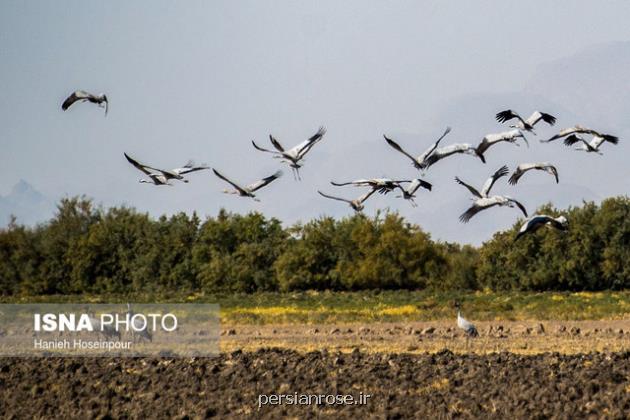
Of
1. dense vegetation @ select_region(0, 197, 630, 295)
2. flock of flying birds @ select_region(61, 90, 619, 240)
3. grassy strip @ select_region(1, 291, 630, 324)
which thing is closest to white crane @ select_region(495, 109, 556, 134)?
flock of flying birds @ select_region(61, 90, 619, 240)

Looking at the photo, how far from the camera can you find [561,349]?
25.9 meters

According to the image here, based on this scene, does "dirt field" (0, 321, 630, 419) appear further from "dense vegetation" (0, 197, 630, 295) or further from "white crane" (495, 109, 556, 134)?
"dense vegetation" (0, 197, 630, 295)

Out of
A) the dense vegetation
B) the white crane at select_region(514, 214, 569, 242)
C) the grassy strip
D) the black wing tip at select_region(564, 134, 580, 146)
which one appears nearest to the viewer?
the white crane at select_region(514, 214, 569, 242)

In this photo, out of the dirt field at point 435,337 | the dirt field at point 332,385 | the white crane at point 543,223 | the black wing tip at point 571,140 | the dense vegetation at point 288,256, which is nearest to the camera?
the dirt field at point 332,385

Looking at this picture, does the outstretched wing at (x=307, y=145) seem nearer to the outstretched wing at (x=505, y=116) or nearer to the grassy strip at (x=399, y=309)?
the outstretched wing at (x=505, y=116)

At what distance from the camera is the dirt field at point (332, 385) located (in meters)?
16.7

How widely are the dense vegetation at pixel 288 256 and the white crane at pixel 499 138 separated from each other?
42291 mm

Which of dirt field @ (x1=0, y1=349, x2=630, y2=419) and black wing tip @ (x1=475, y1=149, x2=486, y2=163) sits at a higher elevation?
black wing tip @ (x1=475, y1=149, x2=486, y2=163)

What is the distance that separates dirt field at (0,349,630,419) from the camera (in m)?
16.7

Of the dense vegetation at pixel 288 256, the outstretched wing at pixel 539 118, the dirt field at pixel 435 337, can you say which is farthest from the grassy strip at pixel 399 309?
the outstretched wing at pixel 539 118

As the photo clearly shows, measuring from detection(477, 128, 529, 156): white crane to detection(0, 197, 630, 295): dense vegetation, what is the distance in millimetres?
42291

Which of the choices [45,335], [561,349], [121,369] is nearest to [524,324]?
[561,349]

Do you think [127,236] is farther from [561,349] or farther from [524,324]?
[561,349]

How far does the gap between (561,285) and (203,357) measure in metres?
46.9
